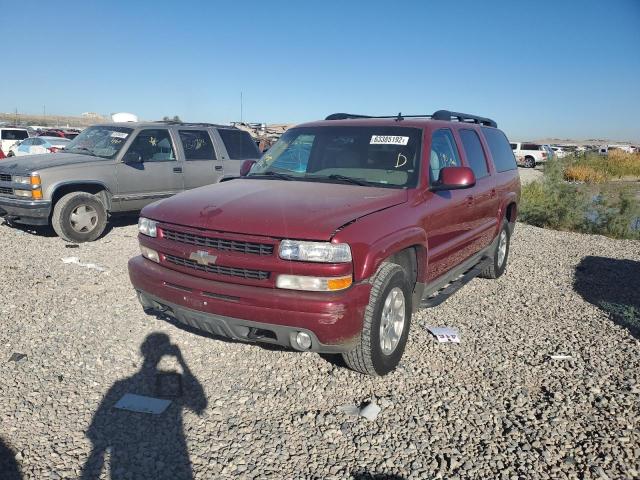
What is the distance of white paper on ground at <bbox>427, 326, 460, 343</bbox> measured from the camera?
4.30 metres

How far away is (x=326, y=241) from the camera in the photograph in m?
3.02

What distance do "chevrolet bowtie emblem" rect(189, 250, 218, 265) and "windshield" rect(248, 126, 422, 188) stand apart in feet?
4.45

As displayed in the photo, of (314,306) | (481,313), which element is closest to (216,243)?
(314,306)

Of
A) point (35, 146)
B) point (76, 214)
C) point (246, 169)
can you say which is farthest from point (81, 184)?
point (35, 146)

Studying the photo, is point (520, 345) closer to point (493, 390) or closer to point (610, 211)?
point (493, 390)

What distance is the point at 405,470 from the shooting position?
2.63 m

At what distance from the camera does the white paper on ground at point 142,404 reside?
10.3 feet

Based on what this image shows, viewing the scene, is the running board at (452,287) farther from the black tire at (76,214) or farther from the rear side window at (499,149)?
the black tire at (76,214)

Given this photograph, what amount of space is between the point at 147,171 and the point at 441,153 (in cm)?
538

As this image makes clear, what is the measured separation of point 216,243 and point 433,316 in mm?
2549

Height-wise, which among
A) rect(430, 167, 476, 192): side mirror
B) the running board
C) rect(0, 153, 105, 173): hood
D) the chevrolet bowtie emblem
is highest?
rect(430, 167, 476, 192): side mirror

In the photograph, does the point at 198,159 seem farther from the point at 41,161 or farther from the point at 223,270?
→ the point at 223,270

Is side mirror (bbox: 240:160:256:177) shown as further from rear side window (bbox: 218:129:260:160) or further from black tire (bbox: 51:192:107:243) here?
rear side window (bbox: 218:129:260:160)

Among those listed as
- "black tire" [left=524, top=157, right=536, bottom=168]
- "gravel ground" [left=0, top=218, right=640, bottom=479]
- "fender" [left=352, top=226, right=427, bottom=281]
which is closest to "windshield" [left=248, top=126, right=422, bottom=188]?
"fender" [left=352, top=226, right=427, bottom=281]
